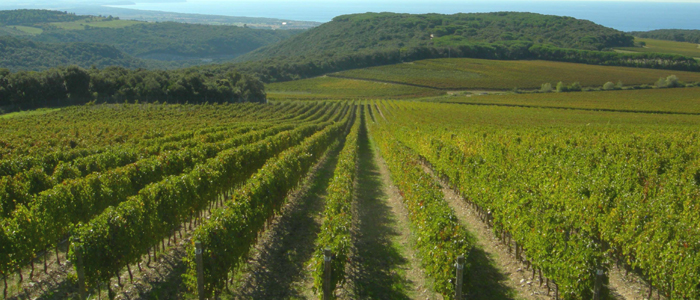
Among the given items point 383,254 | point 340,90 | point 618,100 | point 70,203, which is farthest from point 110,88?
point 618,100

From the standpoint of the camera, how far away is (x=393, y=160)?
2569 centimetres

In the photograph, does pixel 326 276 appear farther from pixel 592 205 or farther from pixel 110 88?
pixel 110 88

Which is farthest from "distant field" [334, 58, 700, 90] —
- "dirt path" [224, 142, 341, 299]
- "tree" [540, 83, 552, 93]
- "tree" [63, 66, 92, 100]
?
"dirt path" [224, 142, 341, 299]

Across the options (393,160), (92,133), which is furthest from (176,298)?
(92,133)

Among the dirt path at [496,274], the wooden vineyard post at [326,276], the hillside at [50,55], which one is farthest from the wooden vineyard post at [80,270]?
the hillside at [50,55]

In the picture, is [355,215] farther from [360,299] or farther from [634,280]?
[634,280]

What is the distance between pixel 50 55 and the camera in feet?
513

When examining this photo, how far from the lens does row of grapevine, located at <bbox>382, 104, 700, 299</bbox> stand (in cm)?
963

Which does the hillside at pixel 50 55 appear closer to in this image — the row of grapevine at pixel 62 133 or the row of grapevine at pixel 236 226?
the row of grapevine at pixel 62 133

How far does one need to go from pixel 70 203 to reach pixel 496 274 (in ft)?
43.0

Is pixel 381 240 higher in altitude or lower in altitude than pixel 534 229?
lower

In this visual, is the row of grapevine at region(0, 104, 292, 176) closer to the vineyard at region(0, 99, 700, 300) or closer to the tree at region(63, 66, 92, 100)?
the vineyard at region(0, 99, 700, 300)

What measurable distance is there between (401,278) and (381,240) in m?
3.09

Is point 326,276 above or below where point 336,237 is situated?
below
